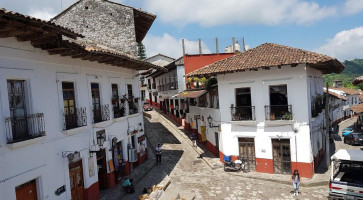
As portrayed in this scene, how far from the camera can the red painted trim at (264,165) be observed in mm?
16688

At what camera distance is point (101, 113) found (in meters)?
13.6

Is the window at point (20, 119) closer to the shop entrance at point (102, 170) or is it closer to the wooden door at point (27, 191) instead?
the wooden door at point (27, 191)

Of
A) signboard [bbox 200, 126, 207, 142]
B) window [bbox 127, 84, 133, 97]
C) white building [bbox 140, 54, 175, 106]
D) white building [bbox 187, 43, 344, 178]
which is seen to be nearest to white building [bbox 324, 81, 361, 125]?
white building [bbox 140, 54, 175, 106]

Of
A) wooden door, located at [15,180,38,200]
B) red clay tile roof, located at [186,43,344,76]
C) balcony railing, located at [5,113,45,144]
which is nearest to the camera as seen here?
balcony railing, located at [5,113,45,144]

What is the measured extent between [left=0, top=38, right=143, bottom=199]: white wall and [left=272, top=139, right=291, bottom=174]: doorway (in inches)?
380

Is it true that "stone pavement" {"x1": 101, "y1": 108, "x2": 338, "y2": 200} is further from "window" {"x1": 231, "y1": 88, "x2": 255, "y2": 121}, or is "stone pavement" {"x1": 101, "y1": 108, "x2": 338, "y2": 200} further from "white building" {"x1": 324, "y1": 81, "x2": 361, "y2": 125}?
"white building" {"x1": 324, "y1": 81, "x2": 361, "y2": 125}

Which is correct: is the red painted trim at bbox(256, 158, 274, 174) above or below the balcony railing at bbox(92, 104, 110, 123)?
below

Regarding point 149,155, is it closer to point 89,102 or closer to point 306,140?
point 89,102

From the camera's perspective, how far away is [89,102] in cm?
1266

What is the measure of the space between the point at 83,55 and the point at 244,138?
10797 millimetres

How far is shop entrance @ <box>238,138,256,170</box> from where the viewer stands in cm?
1728

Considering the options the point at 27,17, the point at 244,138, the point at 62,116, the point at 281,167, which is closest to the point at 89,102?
the point at 62,116

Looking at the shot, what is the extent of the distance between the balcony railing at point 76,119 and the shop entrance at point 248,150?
9.78m

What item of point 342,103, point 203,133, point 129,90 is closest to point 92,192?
point 129,90
